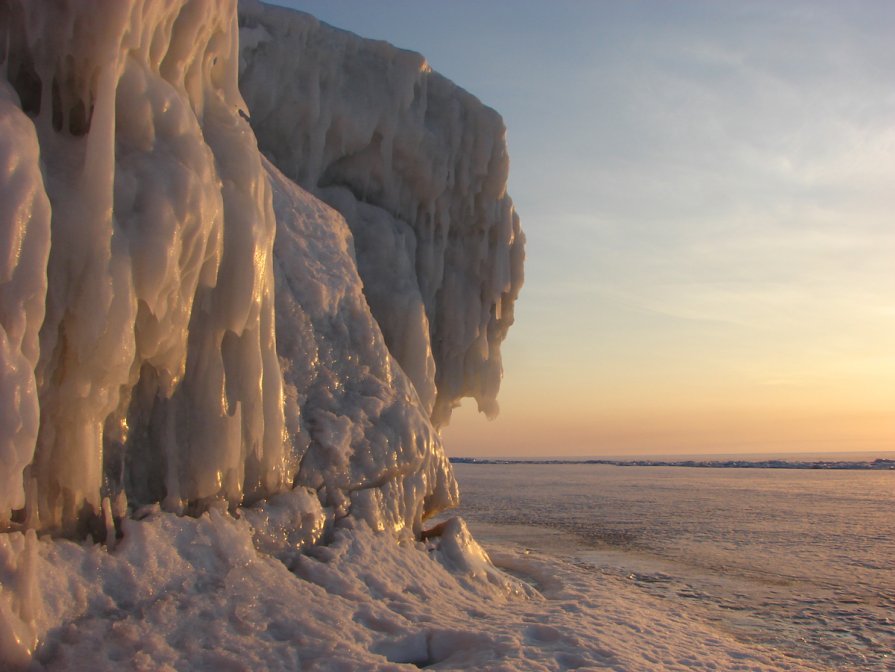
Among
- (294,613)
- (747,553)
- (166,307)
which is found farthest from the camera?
(747,553)

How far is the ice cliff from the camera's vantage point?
179 inches

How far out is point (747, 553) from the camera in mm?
13289

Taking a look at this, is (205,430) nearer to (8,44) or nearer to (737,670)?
(8,44)

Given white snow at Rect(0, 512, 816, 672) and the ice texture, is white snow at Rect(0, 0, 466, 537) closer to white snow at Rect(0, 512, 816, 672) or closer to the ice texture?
white snow at Rect(0, 512, 816, 672)

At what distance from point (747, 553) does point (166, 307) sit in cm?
1134

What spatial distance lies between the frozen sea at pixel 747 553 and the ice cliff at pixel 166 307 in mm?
3689

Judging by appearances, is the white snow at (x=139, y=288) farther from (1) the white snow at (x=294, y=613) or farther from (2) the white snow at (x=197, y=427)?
(1) the white snow at (x=294, y=613)

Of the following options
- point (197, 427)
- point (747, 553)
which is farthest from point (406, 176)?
point (197, 427)

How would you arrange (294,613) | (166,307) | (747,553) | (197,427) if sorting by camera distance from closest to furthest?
(166,307) < (294,613) < (197,427) < (747,553)

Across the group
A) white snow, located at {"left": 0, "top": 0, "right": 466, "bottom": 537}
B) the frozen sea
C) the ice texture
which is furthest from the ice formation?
the ice texture

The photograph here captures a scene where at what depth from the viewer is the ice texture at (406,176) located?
45.4 feet

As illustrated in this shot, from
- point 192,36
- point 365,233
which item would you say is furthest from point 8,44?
point 365,233

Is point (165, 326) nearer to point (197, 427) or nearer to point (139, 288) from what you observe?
point (139, 288)

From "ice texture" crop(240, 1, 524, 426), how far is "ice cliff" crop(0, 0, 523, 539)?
366cm
